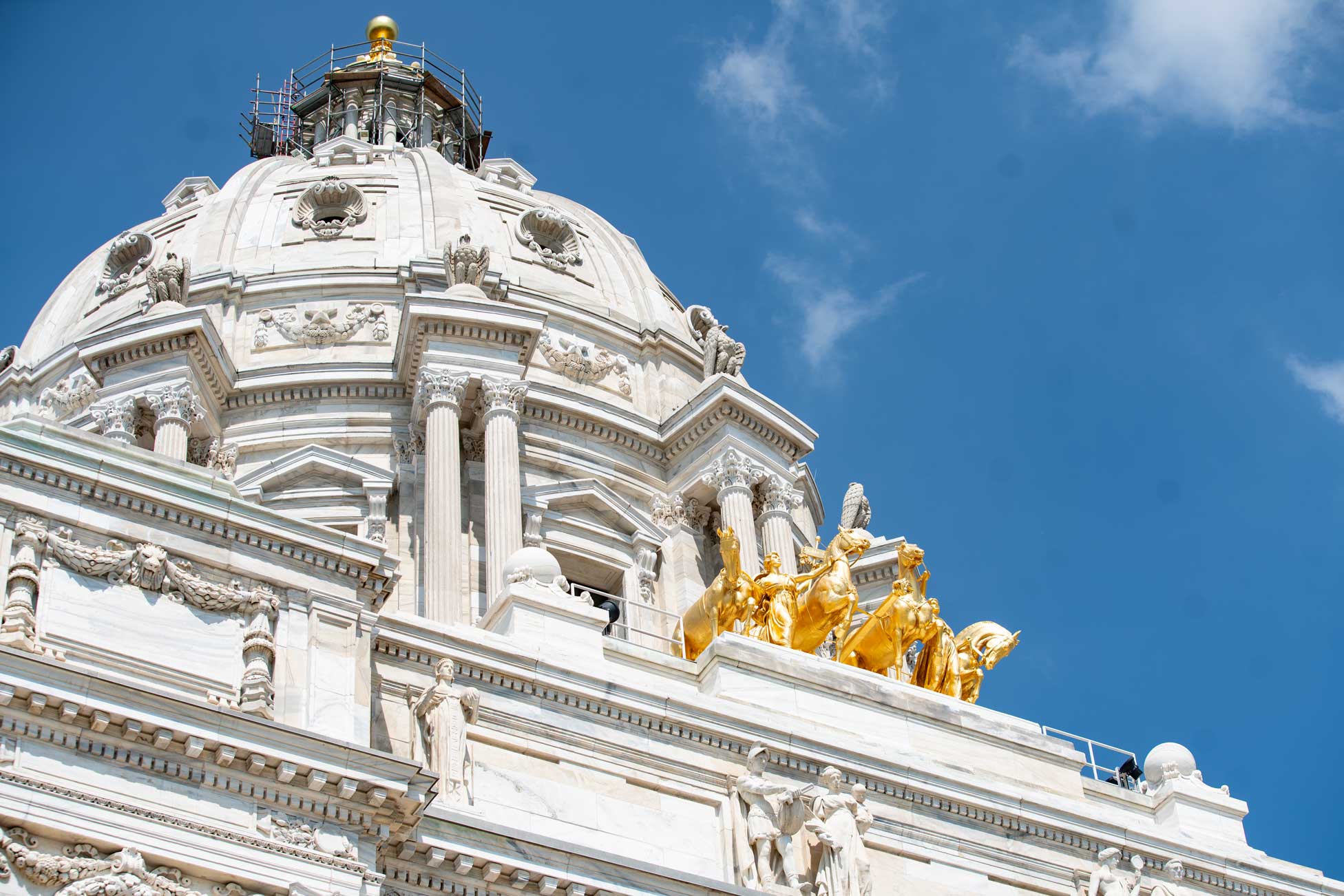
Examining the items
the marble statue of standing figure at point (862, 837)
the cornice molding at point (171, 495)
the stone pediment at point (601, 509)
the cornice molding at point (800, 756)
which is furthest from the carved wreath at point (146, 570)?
the stone pediment at point (601, 509)

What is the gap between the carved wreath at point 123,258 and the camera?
2393 inches

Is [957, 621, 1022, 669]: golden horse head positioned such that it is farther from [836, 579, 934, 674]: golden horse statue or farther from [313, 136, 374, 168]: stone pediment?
[313, 136, 374, 168]: stone pediment

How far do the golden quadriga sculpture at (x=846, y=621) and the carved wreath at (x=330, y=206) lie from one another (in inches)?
967

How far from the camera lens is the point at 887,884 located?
102 feet

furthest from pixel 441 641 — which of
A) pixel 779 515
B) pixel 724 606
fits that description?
pixel 779 515

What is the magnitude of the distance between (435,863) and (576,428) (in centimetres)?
2970

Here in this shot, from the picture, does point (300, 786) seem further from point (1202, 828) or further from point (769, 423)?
point (769, 423)

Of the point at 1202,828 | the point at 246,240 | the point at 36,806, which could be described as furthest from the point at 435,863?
the point at 246,240

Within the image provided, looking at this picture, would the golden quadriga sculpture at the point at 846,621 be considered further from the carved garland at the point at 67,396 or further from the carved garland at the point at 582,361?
the carved garland at the point at 67,396

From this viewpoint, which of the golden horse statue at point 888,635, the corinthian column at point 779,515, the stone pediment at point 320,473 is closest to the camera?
the golden horse statue at point 888,635

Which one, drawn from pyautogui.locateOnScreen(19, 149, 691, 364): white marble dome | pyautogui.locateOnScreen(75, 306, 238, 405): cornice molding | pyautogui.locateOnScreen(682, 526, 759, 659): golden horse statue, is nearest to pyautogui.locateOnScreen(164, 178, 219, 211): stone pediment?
pyautogui.locateOnScreen(19, 149, 691, 364): white marble dome

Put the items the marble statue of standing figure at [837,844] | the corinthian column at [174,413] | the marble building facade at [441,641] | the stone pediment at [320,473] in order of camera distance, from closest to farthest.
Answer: the marble building facade at [441,641] → the marble statue of standing figure at [837,844] → the corinthian column at [174,413] → the stone pediment at [320,473]

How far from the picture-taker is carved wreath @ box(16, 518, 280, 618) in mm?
26250

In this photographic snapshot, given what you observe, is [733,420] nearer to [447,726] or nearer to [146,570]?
[447,726]
